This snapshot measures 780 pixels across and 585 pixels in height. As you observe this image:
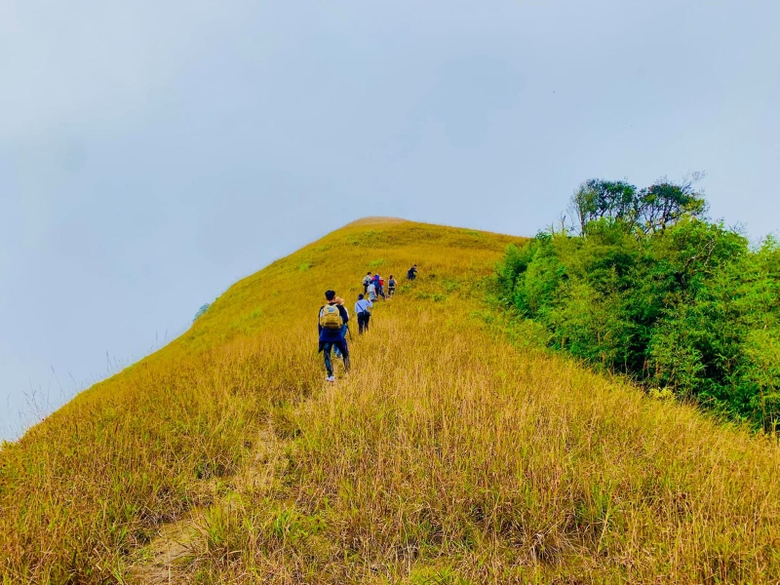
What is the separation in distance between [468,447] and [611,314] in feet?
21.1

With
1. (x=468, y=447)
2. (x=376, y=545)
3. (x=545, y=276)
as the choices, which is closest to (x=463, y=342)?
(x=545, y=276)

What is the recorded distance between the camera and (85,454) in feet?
13.1

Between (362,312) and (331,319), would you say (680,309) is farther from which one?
(362,312)

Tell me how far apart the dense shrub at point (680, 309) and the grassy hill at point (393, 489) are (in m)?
1.74

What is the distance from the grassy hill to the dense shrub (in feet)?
5.69

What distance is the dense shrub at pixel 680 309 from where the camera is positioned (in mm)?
6344

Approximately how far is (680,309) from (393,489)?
293 inches

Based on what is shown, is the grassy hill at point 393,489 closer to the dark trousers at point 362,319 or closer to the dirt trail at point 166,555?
the dirt trail at point 166,555

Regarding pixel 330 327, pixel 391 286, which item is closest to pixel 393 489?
pixel 330 327

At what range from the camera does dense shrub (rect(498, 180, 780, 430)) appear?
6.34 metres

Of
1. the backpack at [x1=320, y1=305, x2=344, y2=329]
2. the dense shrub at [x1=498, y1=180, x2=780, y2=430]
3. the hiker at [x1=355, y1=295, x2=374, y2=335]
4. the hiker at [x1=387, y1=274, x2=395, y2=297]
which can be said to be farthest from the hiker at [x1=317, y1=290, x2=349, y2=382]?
the hiker at [x1=387, y1=274, x2=395, y2=297]

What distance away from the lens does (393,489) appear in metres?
3.21

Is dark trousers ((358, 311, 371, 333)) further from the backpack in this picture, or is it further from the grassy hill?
the grassy hill

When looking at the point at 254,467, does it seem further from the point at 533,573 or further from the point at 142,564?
the point at 533,573
